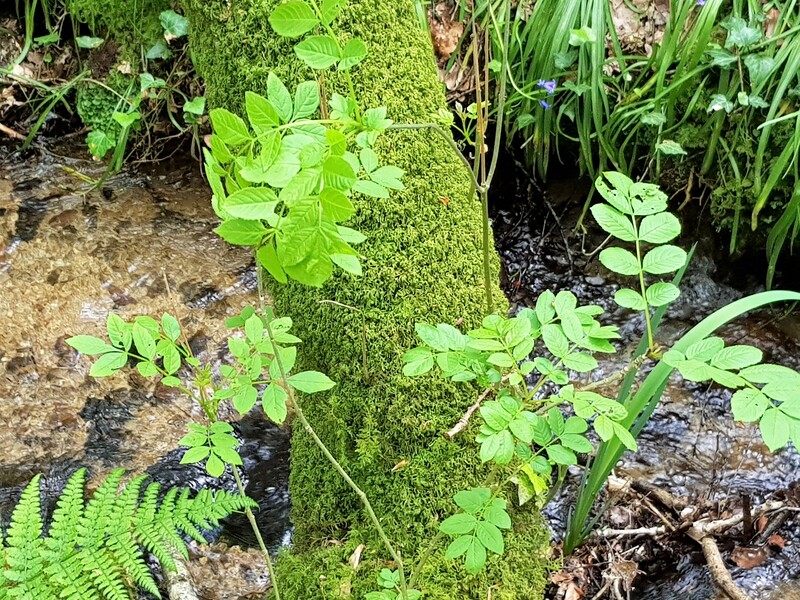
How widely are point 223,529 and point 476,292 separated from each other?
1180 mm

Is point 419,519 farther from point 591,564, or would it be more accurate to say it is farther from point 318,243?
point 318,243

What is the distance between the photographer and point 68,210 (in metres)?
2.86

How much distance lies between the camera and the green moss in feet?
8.96

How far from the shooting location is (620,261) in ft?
3.19

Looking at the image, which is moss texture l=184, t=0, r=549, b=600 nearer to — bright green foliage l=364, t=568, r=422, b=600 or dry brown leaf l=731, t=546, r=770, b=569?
bright green foliage l=364, t=568, r=422, b=600

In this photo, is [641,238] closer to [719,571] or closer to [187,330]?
[719,571]

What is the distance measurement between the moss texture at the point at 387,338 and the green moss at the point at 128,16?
1147 mm

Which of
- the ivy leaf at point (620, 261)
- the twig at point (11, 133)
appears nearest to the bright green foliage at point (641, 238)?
the ivy leaf at point (620, 261)

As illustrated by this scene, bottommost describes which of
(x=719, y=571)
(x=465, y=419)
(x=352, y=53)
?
(x=719, y=571)

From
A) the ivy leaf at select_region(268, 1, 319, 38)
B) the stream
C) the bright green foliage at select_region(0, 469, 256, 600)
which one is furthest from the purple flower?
the bright green foliage at select_region(0, 469, 256, 600)

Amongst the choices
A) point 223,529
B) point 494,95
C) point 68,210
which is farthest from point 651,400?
point 68,210

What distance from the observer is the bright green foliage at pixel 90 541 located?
4.12 feet

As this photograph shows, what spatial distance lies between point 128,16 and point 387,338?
7.78 ft

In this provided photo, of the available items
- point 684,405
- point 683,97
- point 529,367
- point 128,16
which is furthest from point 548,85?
point 128,16
